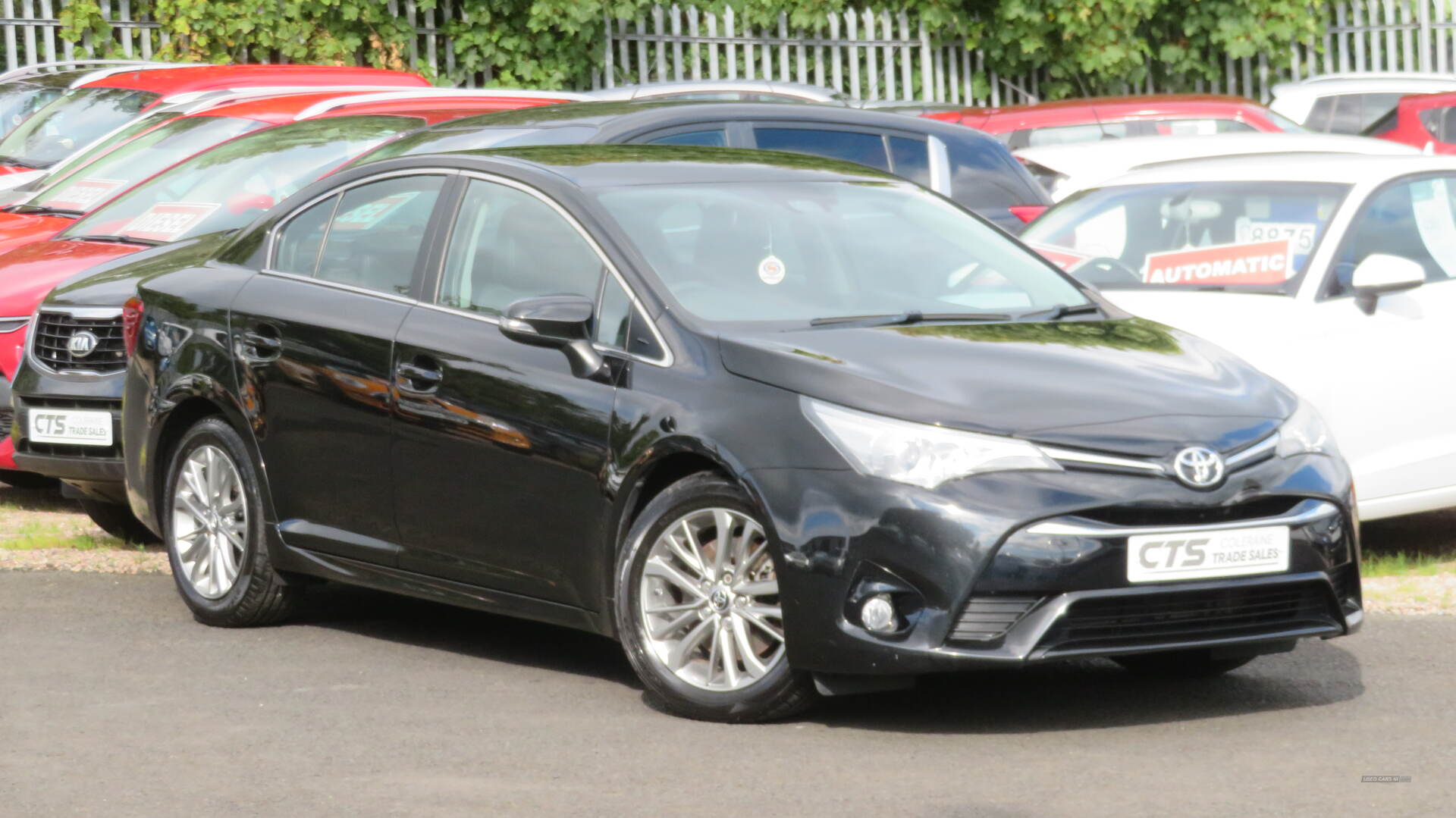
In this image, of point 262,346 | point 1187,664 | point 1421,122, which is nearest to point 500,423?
point 262,346

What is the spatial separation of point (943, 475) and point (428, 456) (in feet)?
6.02

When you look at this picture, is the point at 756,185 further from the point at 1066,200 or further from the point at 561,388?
the point at 1066,200

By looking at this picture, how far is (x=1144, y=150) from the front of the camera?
50.9ft

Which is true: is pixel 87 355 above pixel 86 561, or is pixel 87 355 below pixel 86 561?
above

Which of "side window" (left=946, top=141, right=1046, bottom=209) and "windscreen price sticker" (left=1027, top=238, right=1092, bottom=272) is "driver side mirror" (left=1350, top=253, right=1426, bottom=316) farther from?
"side window" (left=946, top=141, right=1046, bottom=209)

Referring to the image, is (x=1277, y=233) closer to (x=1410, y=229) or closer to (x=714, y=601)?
(x=1410, y=229)

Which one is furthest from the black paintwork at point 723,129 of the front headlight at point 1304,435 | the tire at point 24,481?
the front headlight at point 1304,435

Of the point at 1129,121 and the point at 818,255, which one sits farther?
the point at 1129,121

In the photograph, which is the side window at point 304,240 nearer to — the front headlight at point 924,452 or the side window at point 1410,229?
the front headlight at point 924,452

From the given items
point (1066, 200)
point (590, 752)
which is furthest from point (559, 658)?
point (1066, 200)

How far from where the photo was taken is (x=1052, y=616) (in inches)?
212

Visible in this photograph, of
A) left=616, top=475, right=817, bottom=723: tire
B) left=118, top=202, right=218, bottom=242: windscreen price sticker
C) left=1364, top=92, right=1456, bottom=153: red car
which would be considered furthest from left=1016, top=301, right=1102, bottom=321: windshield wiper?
left=1364, top=92, right=1456, bottom=153: red car

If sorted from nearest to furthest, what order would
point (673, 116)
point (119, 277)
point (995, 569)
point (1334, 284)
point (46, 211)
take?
→ point (995, 569) → point (1334, 284) → point (119, 277) → point (673, 116) → point (46, 211)

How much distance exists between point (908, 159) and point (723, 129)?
1.11 metres
